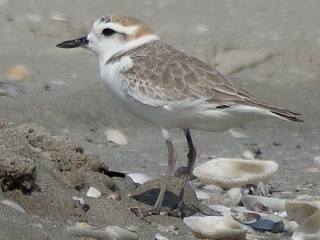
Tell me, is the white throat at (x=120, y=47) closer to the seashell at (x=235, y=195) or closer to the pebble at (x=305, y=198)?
the seashell at (x=235, y=195)

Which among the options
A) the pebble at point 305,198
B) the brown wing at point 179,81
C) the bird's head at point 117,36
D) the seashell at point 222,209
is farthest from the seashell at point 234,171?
the bird's head at point 117,36

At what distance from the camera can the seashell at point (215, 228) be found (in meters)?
4.69

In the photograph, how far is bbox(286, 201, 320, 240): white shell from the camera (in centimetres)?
474

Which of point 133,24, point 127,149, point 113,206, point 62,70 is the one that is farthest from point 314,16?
point 113,206

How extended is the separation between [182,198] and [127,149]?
1545 millimetres

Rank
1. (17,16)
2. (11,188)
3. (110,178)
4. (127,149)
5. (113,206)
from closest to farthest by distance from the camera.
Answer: (11,188), (113,206), (110,178), (127,149), (17,16)

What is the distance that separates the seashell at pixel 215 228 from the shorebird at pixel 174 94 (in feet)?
0.97

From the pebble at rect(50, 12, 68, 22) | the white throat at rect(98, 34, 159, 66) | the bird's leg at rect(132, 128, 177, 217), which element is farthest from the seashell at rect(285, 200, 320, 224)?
the pebble at rect(50, 12, 68, 22)

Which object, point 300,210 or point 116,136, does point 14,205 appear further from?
point 116,136

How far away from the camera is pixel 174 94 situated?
16.8ft

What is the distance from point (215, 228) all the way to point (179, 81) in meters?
0.85

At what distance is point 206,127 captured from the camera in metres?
5.14

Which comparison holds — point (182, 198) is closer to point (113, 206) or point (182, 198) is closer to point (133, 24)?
point (113, 206)

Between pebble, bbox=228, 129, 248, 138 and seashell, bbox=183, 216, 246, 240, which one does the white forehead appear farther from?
pebble, bbox=228, 129, 248, 138
